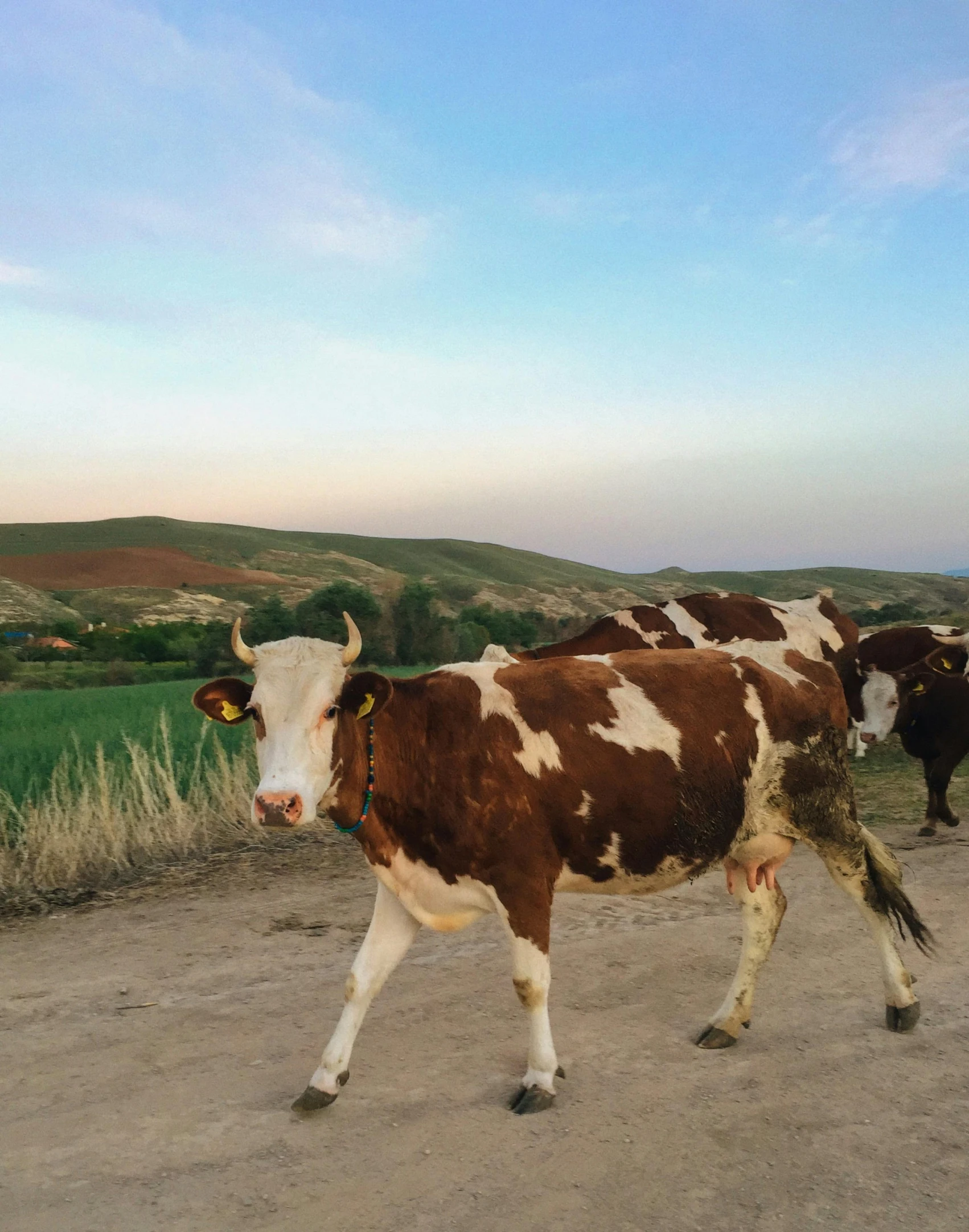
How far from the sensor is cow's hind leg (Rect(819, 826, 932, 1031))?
16.6ft

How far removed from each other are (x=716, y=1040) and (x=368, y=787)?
2.20 m

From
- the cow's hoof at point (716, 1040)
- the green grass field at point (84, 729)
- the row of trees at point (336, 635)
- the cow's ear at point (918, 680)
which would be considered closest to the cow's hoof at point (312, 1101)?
the cow's hoof at point (716, 1040)

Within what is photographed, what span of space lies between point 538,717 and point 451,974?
2.21 m

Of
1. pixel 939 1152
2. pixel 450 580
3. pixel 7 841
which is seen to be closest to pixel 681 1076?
pixel 939 1152

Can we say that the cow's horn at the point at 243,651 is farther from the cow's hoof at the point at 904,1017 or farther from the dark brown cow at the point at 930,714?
the dark brown cow at the point at 930,714

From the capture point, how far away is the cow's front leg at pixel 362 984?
13.9 feet

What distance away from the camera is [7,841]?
28.5 feet

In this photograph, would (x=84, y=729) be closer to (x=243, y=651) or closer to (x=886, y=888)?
(x=243, y=651)

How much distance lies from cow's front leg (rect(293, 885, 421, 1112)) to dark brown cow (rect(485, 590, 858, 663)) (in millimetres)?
6180

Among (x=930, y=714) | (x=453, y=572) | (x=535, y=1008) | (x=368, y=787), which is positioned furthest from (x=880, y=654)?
(x=453, y=572)

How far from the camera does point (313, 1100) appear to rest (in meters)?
4.21

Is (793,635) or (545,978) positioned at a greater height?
(793,635)

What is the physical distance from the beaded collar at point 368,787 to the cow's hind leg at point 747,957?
2.08 m

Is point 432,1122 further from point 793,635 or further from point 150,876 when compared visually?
point 793,635
